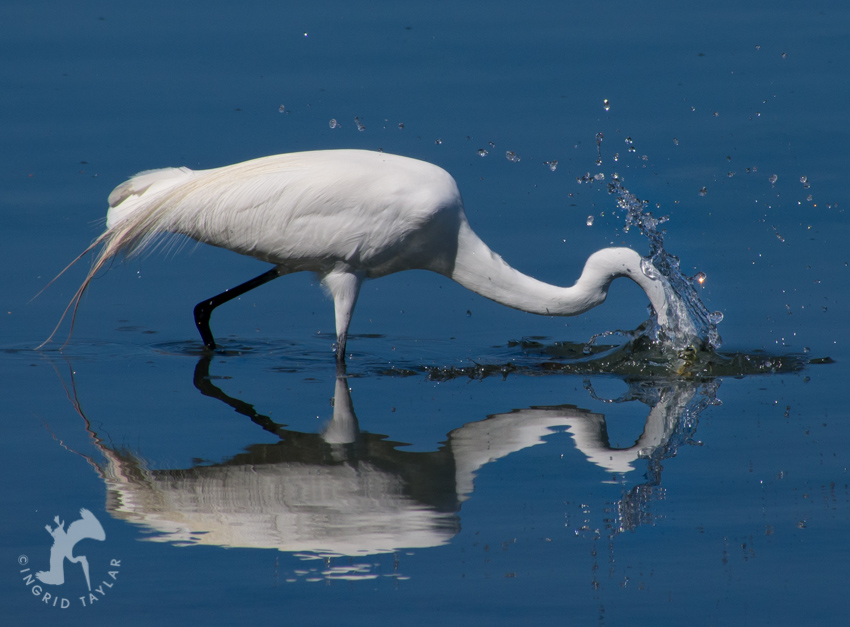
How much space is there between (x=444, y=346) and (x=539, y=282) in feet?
2.41

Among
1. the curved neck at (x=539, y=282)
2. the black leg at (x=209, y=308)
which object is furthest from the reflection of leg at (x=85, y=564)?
the curved neck at (x=539, y=282)

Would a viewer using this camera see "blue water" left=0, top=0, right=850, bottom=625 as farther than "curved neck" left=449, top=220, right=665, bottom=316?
→ No

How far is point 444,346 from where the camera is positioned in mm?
7484

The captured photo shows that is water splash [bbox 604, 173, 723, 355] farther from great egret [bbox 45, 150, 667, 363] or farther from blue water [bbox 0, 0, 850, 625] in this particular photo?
blue water [bbox 0, 0, 850, 625]

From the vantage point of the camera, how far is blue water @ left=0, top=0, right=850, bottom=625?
4.32 m

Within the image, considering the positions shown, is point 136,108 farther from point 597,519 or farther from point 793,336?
point 597,519

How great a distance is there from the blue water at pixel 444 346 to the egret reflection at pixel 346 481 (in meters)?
0.02

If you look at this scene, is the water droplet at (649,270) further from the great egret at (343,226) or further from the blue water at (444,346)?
the blue water at (444,346)

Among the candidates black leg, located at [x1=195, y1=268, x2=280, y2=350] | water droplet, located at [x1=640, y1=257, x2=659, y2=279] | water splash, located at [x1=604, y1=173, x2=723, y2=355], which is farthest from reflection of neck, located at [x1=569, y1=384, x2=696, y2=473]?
black leg, located at [x1=195, y1=268, x2=280, y2=350]

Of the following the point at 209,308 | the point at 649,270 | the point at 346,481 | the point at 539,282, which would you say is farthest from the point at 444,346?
the point at 346,481

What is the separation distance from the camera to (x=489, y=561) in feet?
14.4

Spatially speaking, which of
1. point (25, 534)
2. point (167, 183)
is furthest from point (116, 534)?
point (167, 183)

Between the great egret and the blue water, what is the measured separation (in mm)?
468

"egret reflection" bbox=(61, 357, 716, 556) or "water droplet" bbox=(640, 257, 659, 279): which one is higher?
"water droplet" bbox=(640, 257, 659, 279)
